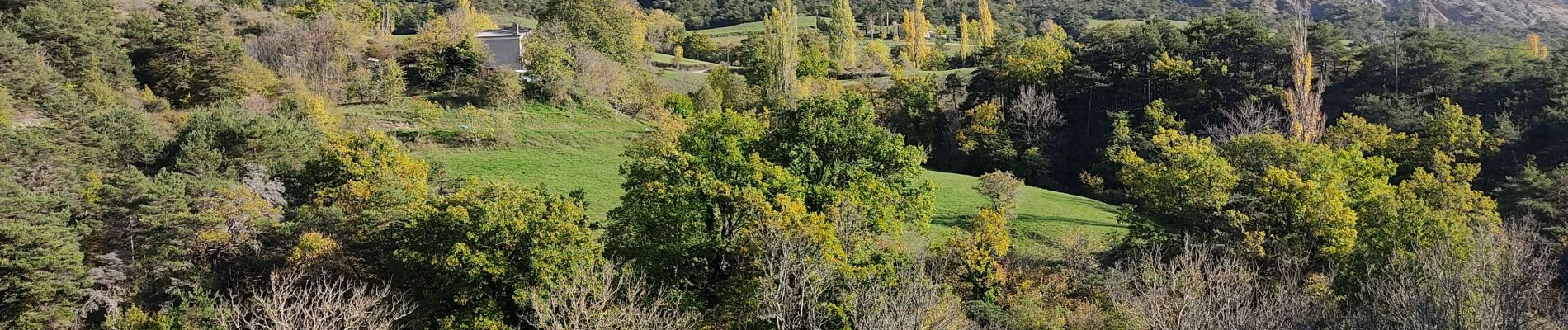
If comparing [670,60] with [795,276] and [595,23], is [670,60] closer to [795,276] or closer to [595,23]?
[595,23]

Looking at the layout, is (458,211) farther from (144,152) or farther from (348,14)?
(348,14)

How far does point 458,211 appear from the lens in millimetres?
20156

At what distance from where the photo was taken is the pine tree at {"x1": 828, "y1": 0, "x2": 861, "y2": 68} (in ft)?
284

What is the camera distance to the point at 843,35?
88.6 m

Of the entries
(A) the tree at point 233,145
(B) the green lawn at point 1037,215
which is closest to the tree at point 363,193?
(A) the tree at point 233,145

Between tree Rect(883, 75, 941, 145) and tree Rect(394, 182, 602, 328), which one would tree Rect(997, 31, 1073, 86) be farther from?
tree Rect(394, 182, 602, 328)

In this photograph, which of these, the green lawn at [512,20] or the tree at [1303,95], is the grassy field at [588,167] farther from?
the green lawn at [512,20]

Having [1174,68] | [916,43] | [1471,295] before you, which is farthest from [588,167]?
[916,43]

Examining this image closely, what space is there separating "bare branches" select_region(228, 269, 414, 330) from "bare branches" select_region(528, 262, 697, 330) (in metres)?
3.53

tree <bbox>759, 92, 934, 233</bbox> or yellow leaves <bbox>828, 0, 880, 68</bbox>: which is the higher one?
yellow leaves <bbox>828, 0, 880, 68</bbox>

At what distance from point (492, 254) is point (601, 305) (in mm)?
3037

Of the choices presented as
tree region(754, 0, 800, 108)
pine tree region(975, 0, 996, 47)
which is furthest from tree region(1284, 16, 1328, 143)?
pine tree region(975, 0, 996, 47)

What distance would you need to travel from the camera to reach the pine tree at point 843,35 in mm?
86688

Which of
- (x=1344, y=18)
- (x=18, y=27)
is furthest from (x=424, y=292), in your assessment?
(x=1344, y=18)
